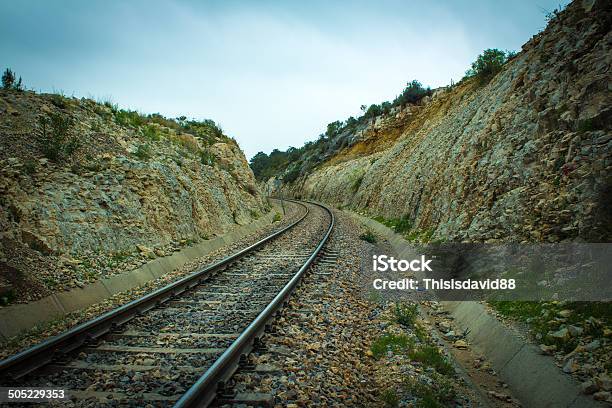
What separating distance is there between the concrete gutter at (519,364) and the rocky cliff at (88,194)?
294 inches

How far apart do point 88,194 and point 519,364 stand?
1011 cm

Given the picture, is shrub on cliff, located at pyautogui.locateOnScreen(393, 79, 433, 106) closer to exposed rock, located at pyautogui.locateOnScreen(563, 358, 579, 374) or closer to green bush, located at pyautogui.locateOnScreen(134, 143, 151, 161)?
green bush, located at pyautogui.locateOnScreen(134, 143, 151, 161)

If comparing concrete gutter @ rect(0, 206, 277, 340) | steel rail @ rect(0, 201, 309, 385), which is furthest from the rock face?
concrete gutter @ rect(0, 206, 277, 340)

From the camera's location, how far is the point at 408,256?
11.7m

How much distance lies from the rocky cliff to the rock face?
8.37 metres

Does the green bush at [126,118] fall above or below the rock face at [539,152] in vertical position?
above

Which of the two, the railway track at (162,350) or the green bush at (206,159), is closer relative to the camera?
the railway track at (162,350)

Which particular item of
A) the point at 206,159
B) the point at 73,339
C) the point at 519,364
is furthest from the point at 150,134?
the point at 519,364

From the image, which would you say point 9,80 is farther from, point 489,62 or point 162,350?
point 489,62

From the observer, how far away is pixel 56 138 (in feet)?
33.8

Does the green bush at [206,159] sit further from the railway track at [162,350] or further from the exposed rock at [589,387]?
the exposed rock at [589,387]

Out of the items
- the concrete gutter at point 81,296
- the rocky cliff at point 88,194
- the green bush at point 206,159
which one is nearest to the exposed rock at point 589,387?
the concrete gutter at point 81,296

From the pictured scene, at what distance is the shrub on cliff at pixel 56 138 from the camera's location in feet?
32.6

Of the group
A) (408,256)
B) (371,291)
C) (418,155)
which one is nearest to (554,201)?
(371,291)
